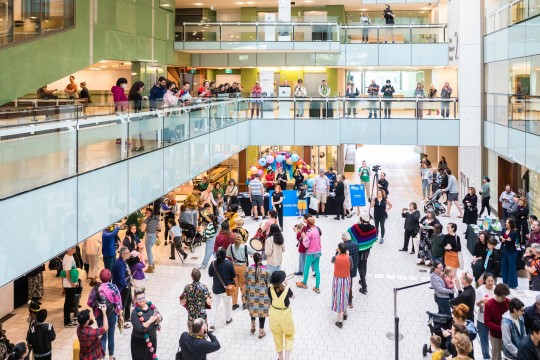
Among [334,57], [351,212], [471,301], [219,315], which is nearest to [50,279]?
[219,315]

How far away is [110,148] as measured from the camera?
10656 millimetres

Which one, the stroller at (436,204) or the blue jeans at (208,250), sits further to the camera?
the stroller at (436,204)

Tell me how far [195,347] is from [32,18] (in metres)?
12.7

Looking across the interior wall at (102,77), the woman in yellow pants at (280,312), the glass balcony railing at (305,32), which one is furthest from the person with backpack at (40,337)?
the glass balcony railing at (305,32)

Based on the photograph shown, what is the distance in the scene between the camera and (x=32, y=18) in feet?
52.9

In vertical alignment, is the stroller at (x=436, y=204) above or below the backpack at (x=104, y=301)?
above

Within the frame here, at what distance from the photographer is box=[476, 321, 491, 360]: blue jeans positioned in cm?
914

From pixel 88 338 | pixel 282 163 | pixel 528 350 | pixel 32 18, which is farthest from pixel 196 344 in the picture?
pixel 282 163

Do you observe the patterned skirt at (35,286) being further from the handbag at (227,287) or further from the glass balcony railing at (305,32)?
the glass balcony railing at (305,32)

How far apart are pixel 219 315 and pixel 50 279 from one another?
554cm

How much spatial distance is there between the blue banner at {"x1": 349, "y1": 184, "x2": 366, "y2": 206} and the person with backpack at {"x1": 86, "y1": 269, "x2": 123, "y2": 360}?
14.2 meters

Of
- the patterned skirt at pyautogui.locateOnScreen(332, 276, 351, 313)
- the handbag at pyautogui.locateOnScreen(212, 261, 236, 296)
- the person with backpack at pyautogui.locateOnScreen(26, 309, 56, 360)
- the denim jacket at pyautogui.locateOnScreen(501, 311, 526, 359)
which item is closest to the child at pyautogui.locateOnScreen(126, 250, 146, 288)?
the handbag at pyautogui.locateOnScreen(212, 261, 236, 296)

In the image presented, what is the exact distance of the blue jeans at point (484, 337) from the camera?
9.14 metres

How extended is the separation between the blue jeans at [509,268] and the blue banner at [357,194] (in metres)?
9.47
